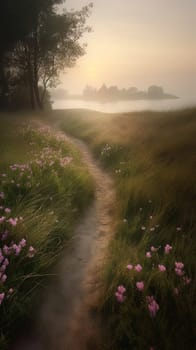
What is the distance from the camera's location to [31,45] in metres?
25.6

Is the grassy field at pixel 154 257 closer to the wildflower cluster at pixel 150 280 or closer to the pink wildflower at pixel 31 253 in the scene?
the wildflower cluster at pixel 150 280

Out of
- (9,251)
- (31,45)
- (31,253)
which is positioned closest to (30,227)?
(31,253)

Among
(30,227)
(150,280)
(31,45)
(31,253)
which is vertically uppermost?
(31,45)

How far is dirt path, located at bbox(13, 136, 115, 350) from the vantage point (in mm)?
2051

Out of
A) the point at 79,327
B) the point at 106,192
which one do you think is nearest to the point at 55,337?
the point at 79,327

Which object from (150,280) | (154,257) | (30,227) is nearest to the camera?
(150,280)

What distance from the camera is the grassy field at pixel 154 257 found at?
2.01 metres

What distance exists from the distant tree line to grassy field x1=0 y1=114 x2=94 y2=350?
24.0 metres

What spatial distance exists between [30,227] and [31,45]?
96.9 feet

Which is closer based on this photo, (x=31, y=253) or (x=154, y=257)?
(x=31, y=253)

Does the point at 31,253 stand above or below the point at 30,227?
below

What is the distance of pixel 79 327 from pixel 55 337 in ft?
0.88

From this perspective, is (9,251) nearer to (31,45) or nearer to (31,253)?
(31,253)

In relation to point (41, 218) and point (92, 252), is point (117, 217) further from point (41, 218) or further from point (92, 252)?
point (41, 218)
